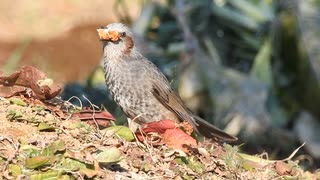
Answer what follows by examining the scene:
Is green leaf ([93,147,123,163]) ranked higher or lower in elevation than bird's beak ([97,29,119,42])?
lower

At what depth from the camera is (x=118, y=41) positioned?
6617mm

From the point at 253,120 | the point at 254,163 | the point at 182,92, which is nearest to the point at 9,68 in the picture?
the point at 182,92

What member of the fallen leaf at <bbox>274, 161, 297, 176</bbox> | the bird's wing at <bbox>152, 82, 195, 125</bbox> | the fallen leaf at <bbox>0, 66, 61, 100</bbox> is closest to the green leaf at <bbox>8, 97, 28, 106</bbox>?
the fallen leaf at <bbox>0, 66, 61, 100</bbox>

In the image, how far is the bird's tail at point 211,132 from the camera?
6.70m

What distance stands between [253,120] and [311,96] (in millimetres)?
663

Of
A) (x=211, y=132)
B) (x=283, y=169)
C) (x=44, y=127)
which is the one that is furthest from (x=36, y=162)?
(x=211, y=132)

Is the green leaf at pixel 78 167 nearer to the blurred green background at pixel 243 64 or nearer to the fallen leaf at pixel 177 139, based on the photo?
the fallen leaf at pixel 177 139

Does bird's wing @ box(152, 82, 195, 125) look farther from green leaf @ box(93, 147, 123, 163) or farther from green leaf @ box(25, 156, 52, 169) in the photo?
green leaf @ box(25, 156, 52, 169)

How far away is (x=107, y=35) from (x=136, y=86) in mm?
445

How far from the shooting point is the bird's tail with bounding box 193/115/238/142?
6704mm

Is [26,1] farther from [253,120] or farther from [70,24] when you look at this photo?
[253,120]

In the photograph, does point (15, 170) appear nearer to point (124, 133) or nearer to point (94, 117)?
point (124, 133)

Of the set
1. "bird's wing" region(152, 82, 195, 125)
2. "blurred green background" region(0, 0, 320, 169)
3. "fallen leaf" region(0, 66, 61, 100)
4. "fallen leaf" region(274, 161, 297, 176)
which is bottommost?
"blurred green background" region(0, 0, 320, 169)

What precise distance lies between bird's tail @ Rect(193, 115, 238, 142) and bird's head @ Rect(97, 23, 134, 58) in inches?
26.9
